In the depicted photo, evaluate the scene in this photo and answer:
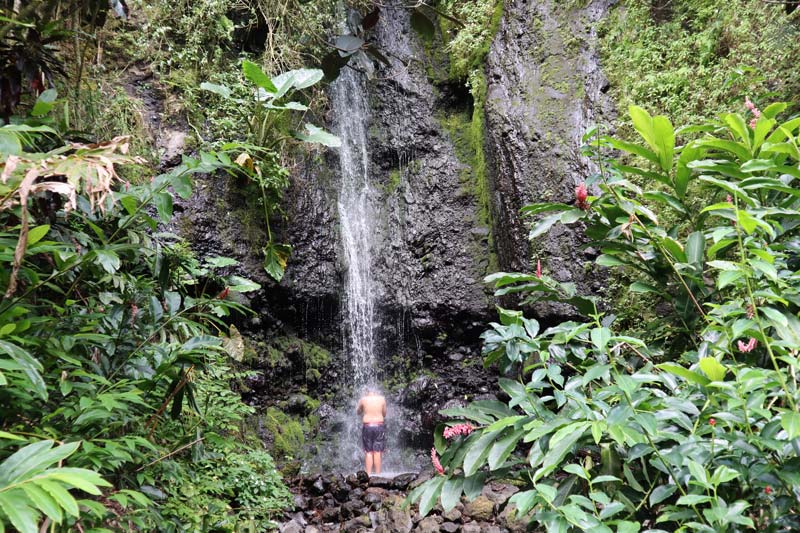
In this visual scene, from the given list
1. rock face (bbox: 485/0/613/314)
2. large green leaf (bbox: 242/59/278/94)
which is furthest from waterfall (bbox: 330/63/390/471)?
large green leaf (bbox: 242/59/278/94)

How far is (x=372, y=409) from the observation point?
6078 millimetres

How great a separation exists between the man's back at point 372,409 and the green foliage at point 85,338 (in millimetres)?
3358

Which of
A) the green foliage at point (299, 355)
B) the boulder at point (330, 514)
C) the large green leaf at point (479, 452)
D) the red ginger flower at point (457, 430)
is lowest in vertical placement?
the boulder at point (330, 514)

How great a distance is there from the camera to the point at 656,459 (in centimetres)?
142

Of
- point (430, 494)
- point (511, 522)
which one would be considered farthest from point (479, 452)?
point (511, 522)

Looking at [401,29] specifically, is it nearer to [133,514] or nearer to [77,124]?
[77,124]

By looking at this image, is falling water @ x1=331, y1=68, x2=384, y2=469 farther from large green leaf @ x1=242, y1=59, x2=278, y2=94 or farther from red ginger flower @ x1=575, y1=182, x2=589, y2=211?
large green leaf @ x1=242, y1=59, x2=278, y2=94

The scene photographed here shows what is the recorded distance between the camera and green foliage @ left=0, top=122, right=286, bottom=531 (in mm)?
1276

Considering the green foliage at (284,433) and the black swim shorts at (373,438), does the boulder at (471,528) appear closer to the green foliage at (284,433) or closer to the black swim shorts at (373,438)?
the black swim shorts at (373,438)

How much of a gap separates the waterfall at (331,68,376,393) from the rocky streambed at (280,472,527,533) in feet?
5.81

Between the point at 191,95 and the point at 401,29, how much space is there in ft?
10.9

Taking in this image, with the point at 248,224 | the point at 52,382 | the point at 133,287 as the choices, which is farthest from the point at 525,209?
the point at 248,224

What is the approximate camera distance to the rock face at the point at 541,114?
16.8 feet

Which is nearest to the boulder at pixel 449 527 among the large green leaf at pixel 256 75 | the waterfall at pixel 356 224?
the waterfall at pixel 356 224
